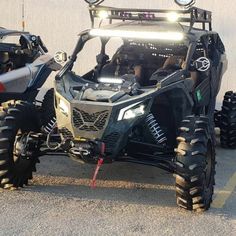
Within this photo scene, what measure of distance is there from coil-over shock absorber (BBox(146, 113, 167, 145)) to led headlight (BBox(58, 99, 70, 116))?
0.84m

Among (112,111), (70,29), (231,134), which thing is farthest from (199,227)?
(70,29)

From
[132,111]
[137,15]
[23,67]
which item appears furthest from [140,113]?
[23,67]

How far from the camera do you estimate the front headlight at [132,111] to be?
17.1 ft

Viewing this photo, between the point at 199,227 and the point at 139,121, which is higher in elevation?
the point at 139,121

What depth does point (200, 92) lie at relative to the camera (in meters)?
6.36

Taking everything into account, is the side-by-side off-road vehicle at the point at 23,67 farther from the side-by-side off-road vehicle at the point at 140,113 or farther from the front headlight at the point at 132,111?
the front headlight at the point at 132,111

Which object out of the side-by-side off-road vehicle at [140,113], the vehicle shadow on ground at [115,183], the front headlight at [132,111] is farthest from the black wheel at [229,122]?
the front headlight at [132,111]

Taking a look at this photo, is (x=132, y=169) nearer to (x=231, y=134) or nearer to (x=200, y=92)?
(x=200, y=92)

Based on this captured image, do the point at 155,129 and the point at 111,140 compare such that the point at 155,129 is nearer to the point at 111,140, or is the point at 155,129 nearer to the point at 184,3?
the point at 111,140

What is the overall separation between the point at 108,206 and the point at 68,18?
893 cm

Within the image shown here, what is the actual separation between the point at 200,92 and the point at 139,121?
1321 mm

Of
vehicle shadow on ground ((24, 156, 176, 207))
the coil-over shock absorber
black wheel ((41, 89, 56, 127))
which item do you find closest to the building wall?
black wheel ((41, 89, 56, 127))

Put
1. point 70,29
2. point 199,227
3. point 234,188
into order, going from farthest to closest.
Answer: point 70,29 → point 234,188 → point 199,227

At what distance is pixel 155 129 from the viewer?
567 cm
